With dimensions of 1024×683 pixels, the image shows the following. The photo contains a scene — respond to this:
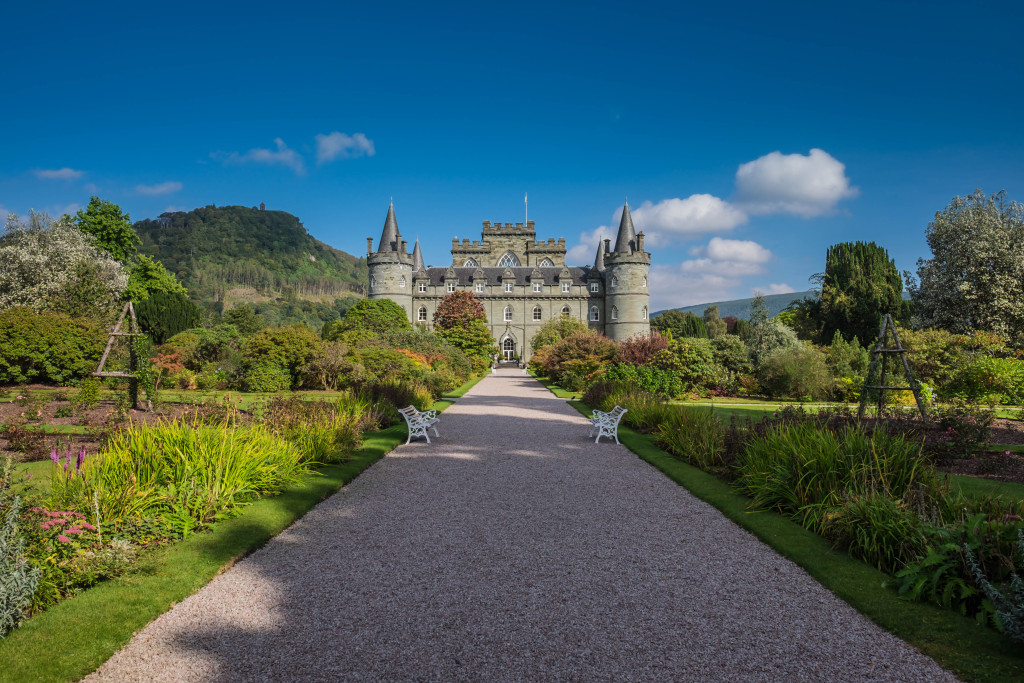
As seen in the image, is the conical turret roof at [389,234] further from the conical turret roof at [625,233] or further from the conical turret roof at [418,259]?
the conical turret roof at [625,233]

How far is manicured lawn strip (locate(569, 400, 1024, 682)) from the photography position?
3.05 m

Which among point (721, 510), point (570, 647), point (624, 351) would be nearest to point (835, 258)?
point (624, 351)

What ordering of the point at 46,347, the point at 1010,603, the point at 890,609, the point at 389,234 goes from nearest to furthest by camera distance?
the point at 1010,603 → the point at 890,609 → the point at 46,347 → the point at 389,234

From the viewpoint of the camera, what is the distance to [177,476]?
5621mm

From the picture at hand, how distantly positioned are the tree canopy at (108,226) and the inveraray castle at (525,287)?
18.0 metres

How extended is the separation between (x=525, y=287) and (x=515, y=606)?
50.3 meters

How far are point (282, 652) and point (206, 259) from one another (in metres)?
110

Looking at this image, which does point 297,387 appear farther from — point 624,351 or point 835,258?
point 835,258

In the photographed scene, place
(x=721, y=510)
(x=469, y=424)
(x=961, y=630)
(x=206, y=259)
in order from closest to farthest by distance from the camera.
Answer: (x=961, y=630) → (x=721, y=510) → (x=469, y=424) → (x=206, y=259)

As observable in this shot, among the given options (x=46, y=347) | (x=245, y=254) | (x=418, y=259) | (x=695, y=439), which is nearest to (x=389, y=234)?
(x=418, y=259)

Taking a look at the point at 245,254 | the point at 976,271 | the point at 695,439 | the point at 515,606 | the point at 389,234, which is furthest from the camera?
the point at 245,254

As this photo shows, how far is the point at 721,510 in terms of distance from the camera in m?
6.09

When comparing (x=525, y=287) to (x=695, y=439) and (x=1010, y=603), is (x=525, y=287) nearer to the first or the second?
(x=695, y=439)

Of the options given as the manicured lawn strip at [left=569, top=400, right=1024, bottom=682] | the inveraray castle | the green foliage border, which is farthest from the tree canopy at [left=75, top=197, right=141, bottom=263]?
the manicured lawn strip at [left=569, top=400, right=1024, bottom=682]
